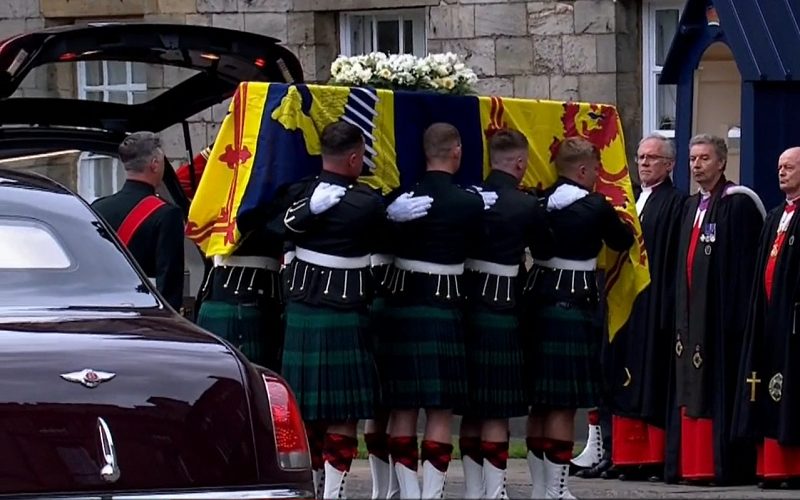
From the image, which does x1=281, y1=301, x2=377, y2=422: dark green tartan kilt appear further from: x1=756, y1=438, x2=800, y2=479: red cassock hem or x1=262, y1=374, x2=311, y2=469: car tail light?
x1=756, y1=438, x2=800, y2=479: red cassock hem

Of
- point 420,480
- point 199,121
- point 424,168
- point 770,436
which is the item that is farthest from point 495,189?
point 199,121

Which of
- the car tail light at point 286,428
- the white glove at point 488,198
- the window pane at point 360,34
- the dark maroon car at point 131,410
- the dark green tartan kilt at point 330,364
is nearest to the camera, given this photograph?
the dark maroon car at point 131,410

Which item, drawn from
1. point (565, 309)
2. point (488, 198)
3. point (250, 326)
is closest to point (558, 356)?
point (565, 309)

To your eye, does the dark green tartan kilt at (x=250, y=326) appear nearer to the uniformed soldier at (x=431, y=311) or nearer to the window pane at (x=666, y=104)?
the uniformed soldier at (x=431, y=311)

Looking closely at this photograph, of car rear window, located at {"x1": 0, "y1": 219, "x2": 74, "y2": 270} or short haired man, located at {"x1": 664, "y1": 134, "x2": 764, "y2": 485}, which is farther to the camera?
short haired man, located at {"x1": 664, "y1": 134, "x2": 764, "y2": 485}

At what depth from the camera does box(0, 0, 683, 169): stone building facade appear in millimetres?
16078

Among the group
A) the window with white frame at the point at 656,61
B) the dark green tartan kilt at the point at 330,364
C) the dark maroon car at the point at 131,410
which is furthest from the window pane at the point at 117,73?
the dark maroon car at the point at 131,410

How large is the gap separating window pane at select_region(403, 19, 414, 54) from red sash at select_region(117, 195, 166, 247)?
324 inches

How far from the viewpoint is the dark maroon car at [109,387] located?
5980 millimetres

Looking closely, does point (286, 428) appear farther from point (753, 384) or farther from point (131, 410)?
point (753, 384)

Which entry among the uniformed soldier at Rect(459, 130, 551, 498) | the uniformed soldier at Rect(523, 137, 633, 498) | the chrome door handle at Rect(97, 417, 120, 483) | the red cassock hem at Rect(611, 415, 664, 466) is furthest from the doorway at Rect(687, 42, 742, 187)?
the chrome door handle at Rect(97, 417, 120, 483)

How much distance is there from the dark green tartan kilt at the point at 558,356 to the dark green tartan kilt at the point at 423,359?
0.43 meters

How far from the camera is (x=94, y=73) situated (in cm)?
1898

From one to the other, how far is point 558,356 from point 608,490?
1.41 m
